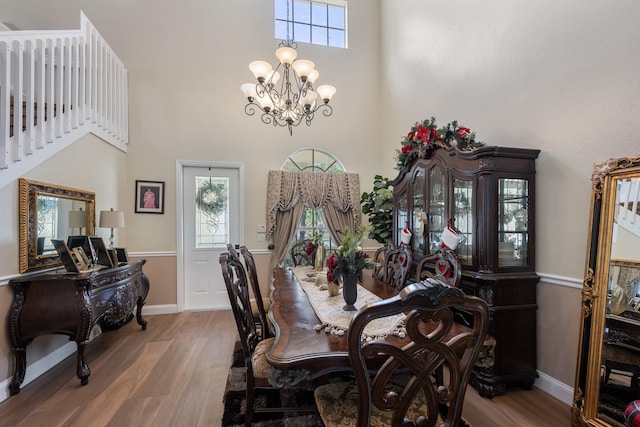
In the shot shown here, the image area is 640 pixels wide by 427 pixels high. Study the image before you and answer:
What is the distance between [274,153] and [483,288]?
3.42 m

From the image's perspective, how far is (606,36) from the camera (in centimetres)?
188

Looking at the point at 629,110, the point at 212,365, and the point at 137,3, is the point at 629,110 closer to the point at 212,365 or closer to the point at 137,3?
the point at 212,365

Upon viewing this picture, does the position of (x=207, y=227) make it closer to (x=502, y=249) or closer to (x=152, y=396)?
(x=152, y=396)

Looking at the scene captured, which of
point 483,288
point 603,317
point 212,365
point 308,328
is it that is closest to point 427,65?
point 483,288

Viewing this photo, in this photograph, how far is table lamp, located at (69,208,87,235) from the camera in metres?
2.96

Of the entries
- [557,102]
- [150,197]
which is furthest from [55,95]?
[557,102]

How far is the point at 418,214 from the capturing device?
2967 millimetres

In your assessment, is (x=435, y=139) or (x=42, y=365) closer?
(x=42, y=365)

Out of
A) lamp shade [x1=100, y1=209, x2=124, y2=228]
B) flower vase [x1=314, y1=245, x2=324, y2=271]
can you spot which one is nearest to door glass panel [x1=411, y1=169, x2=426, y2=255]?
flower vase [x1=314, y1=245, x2=324, y2=271]

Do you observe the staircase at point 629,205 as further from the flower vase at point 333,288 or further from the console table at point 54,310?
the console table at point 54,310

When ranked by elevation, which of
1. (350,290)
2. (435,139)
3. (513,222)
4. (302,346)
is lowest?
(302,346)

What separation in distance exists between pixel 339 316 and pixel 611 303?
1.57m

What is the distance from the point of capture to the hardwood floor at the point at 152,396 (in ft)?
6.36

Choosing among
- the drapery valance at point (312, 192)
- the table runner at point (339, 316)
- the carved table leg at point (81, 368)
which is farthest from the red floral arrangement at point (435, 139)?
the carved table leg at point (81, 368)
